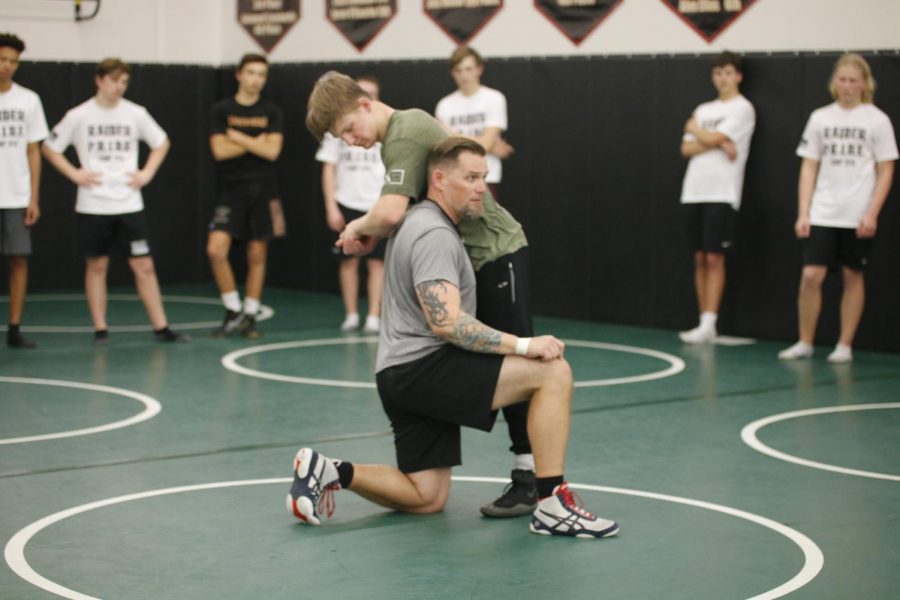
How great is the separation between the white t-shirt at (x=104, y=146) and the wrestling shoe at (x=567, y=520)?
6.08 metres

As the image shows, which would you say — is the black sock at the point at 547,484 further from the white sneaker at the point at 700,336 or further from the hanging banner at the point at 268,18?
the hanging banner at the point at 268,18

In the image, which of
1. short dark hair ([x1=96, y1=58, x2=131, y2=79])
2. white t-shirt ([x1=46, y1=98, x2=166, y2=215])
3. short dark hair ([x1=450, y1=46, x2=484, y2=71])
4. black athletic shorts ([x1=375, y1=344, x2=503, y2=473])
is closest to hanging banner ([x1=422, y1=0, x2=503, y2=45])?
short dark hair ([x1=450, y1=46, x2=484, y2=71])

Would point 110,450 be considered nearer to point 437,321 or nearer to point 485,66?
point 437,321

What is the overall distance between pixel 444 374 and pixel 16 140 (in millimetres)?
6043

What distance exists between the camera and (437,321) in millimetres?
5688

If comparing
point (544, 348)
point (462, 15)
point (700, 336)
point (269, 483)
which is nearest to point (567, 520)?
point (544, 348)

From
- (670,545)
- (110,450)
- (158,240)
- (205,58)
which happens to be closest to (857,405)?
(670,545)

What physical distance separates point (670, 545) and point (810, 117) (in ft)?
19.7

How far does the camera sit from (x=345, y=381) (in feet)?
31.2

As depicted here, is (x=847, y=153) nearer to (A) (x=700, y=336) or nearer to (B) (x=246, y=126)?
(A) (x=700, y=336)

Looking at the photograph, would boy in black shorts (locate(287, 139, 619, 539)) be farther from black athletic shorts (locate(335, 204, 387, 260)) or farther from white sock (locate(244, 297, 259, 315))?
black athletic shorts (locate(335, 204, 387, 260))

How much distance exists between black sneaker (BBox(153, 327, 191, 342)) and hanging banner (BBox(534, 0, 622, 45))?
4.33 m

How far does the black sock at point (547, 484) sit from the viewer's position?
577 centimetres

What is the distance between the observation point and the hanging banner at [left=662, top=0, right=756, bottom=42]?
1176 centimetres
